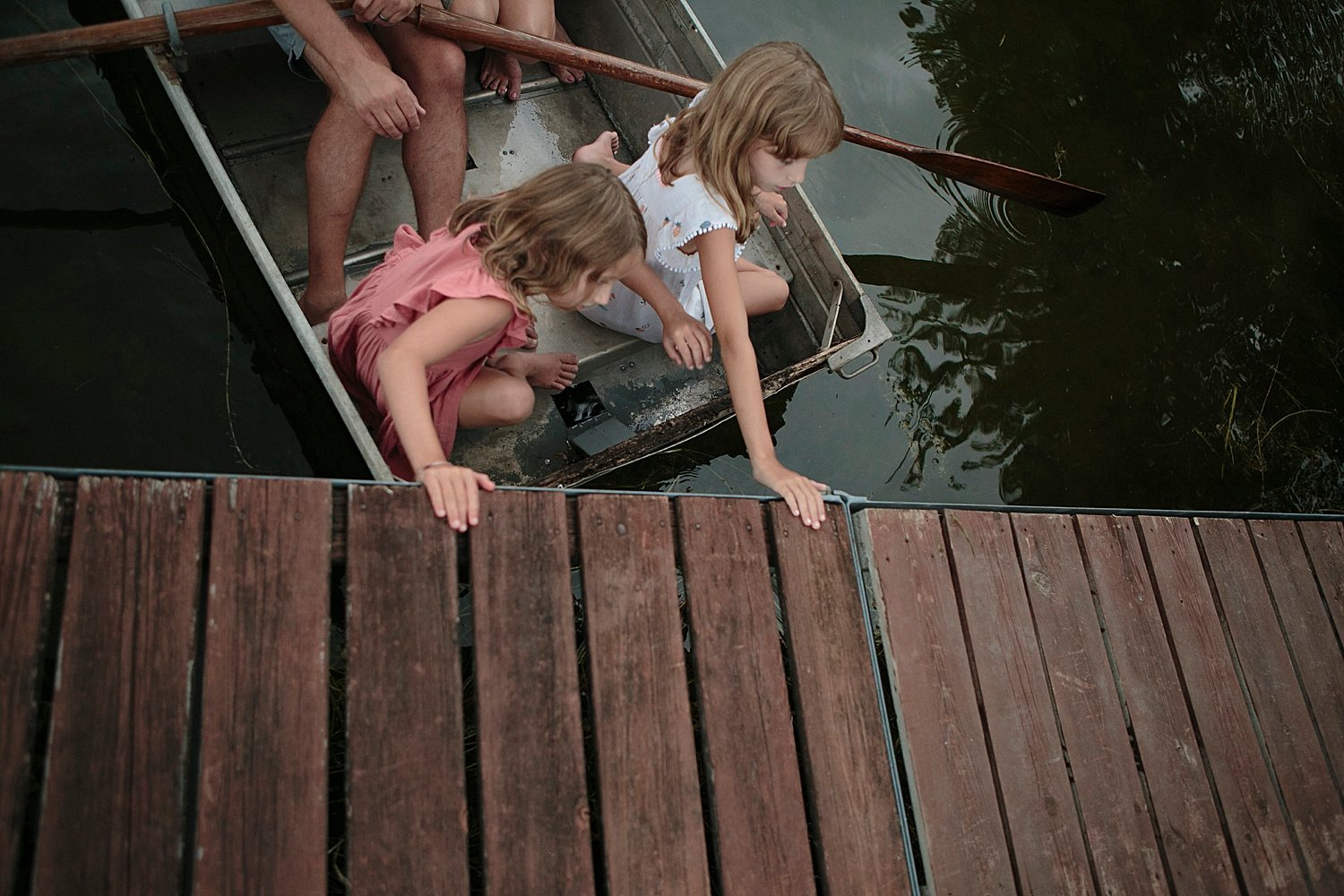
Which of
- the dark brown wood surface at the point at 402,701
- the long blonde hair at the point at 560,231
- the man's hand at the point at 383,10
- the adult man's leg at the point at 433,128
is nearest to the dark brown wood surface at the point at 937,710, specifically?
the long blonde hair at the point at 560,231

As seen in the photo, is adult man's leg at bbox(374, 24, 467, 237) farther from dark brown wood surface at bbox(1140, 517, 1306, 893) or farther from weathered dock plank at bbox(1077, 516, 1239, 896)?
dark brown wood surface at bbox(1140, 517, 1306, 893)

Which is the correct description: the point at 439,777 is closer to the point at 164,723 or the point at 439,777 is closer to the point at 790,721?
the point at 164,723

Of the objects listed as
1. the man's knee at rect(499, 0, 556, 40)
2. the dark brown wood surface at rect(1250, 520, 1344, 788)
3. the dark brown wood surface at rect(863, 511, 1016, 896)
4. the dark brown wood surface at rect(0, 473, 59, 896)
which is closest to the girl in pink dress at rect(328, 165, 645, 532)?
the dark brown wood surface at rect(0, 473, 59, 896)

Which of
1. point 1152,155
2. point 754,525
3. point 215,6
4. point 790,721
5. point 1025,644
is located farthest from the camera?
point 1152,155

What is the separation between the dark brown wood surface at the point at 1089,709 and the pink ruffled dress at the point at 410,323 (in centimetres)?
133

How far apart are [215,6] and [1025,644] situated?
2506 millimetres

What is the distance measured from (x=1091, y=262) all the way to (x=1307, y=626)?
5.75 ft

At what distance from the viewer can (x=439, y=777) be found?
1.55 meters

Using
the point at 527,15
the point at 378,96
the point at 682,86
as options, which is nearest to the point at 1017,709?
the point at 682,86

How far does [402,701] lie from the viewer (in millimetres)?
1572

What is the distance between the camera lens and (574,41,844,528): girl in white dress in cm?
211

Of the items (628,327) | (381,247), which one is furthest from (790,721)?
(381,247)

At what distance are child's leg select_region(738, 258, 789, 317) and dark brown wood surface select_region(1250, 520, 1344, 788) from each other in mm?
1440

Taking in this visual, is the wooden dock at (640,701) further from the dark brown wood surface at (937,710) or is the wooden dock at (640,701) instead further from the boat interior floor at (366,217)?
the boat interior floor at (366,217)
